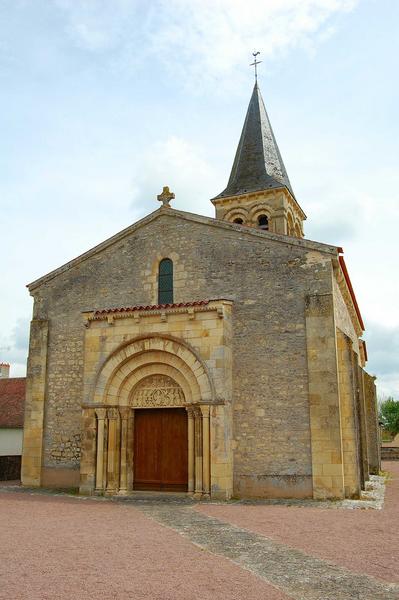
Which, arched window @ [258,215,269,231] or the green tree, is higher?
arched window @ [258,215,269,231]

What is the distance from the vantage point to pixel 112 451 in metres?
14.5

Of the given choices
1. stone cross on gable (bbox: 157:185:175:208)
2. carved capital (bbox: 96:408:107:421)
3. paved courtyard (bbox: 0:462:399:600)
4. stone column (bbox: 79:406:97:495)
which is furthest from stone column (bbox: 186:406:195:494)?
stone cross on gable (bbox: 157:185:175:208)

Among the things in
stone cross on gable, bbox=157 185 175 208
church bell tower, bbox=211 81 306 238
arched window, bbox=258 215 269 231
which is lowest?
stone cross on gable, bbox=157 185 175 208

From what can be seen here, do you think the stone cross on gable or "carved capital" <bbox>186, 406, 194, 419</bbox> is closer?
"carved capital" <bbox>186, 406, 194, 419</bbox>

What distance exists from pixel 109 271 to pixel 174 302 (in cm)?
254

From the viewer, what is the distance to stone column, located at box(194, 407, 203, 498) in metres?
13.4

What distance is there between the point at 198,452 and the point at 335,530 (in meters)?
5.06

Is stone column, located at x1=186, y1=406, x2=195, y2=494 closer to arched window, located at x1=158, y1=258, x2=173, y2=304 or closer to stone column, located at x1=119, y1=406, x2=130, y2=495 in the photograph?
stone column, located at x1=119, y1=406, x2=130, y2=495

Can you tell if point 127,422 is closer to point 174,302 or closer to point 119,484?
point 119,484

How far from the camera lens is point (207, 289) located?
15.3 m

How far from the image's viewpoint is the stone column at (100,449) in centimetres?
1438

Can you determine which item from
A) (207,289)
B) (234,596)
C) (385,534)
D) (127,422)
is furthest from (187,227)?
(234,596)

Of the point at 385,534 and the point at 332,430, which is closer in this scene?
the point at 385,534

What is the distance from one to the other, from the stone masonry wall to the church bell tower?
8900 millimetres
